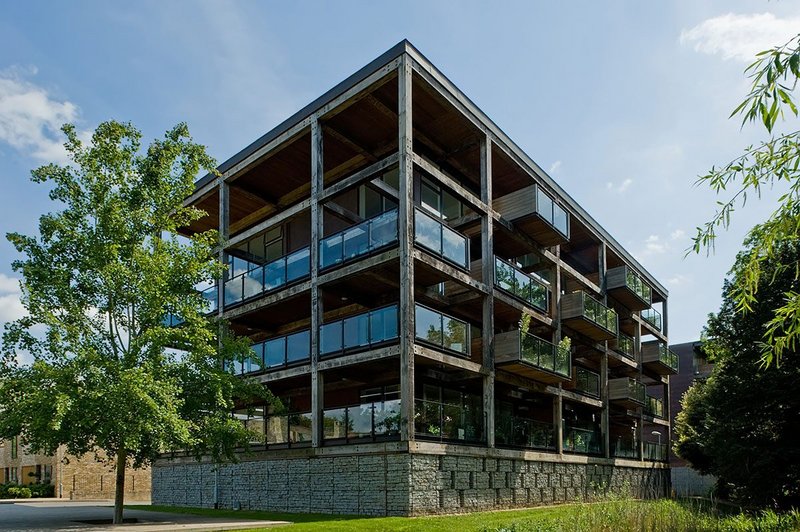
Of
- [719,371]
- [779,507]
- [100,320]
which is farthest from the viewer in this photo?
[719,371]

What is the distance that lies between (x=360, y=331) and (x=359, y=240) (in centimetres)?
289

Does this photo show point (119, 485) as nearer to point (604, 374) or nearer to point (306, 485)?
point (306, 485)

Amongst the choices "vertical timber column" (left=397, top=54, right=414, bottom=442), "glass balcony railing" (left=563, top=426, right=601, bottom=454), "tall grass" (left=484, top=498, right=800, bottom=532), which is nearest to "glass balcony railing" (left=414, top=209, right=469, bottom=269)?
"vertical timber column" (left=397, top=54, right=414, bottom=442)

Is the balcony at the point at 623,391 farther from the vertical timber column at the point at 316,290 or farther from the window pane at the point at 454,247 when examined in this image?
the vertical timber column at the point at 316,290

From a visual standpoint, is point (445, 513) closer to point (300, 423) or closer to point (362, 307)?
point (300, 423)

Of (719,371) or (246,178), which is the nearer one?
(246,178)

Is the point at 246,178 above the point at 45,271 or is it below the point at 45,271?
above

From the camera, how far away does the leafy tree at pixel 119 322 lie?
52.4 ft

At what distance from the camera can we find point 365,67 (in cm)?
2200

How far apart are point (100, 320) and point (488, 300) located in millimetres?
12244

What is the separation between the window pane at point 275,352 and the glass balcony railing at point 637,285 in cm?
1910

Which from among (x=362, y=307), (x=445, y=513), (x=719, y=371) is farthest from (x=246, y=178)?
(x=719, y=371)

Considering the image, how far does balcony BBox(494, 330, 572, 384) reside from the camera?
76.3 ft

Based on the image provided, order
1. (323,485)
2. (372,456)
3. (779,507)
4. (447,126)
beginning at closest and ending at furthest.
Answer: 1. (372,456)
2. (323,485)
3. (447,126)
4. (779,507)
